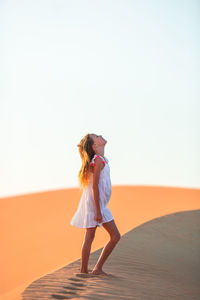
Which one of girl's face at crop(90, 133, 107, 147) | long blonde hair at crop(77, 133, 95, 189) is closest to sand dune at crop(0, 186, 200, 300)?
long blonde hair at crop(77, 133, 95, 189)

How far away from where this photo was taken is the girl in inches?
244

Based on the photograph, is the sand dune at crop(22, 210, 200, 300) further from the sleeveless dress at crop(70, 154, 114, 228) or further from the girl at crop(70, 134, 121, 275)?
the sleeveless dress at crop(70, 154, 114, 228)

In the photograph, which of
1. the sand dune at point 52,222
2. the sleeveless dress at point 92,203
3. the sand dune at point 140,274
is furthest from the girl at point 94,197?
the sand dune at point 52,222

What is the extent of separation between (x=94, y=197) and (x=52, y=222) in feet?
49.7

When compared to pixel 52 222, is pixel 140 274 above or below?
below

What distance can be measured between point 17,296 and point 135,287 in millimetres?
1584

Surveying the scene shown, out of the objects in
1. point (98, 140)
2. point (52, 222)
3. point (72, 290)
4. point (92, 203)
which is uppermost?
point (52, 222)

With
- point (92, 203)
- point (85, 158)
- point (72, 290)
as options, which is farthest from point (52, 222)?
point (72, 290)

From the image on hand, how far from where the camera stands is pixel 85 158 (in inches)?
250

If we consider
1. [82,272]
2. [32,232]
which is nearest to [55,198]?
[32,232]

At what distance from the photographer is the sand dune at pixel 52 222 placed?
45.5 feet

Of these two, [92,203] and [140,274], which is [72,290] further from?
[140,274]

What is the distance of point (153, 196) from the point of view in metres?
28.0

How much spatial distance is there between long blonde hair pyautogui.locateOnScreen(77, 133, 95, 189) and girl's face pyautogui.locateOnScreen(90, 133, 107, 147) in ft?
0.15
